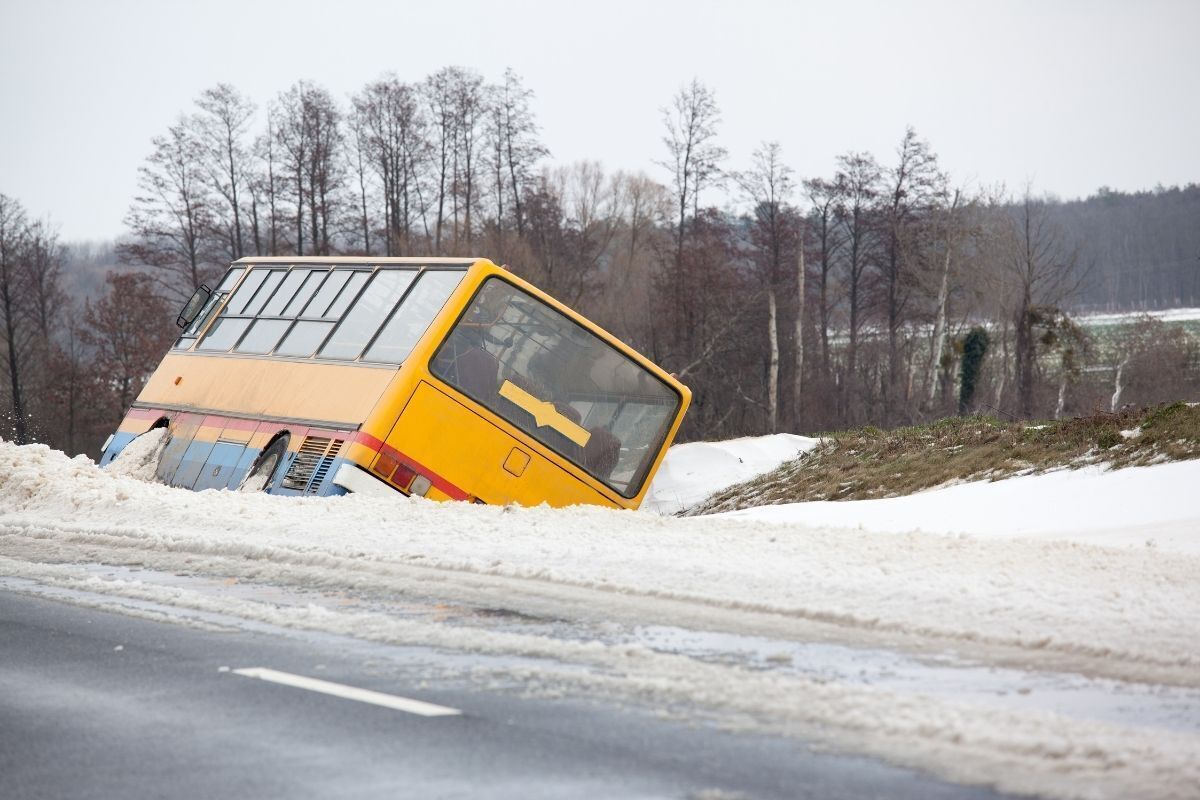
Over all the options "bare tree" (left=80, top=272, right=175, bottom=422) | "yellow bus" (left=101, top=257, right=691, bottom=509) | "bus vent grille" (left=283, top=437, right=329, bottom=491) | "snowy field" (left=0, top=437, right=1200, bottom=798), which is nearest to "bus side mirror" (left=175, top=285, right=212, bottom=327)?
"yellow bus" (left=101, top=257, right=691, bottom=509)

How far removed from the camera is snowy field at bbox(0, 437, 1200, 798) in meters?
5.48

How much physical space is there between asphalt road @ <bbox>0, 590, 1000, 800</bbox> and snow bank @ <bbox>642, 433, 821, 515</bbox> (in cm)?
2231

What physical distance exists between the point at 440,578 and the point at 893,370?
54312 mm

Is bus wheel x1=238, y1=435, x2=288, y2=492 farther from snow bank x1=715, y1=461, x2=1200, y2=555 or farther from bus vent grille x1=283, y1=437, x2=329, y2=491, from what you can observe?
snow bank x1=715, y1=461, x2=1200, y2=555

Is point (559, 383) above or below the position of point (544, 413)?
above

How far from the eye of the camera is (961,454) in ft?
75.4

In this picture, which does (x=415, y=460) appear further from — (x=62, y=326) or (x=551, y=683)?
(x=62, y=326)

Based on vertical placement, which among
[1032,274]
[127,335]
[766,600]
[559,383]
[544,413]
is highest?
[1032,274]

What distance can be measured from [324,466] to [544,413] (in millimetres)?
2483

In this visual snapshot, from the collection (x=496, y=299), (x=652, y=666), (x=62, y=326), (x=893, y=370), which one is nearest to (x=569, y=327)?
(x=496, y=299)

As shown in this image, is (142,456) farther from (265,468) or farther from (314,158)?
(314,158)

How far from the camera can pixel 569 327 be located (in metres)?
15.8

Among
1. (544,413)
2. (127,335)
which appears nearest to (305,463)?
(544,413)

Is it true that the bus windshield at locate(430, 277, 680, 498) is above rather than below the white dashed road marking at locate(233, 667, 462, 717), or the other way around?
above
